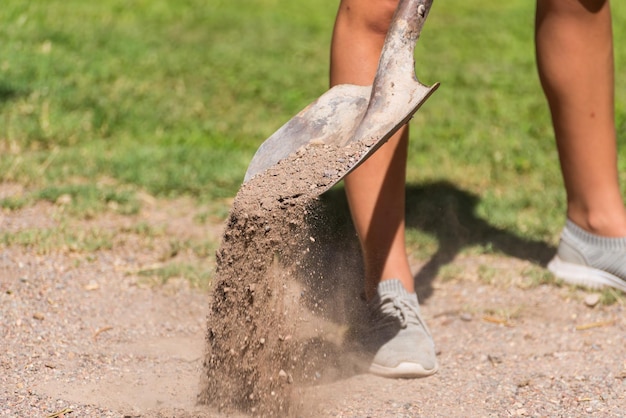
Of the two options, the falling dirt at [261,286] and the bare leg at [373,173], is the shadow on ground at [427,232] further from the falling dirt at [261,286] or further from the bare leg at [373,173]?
the falling dirt at [261,286]

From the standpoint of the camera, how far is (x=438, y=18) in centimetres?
727

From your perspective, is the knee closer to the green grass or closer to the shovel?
the shovel

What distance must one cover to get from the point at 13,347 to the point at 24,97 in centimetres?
236

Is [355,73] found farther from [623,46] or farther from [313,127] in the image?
[623,46]

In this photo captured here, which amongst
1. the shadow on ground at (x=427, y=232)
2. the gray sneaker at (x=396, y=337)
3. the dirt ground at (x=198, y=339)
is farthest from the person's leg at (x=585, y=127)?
the gray sneaker at (x=396, y=337)

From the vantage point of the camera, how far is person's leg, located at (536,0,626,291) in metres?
A: 2.91

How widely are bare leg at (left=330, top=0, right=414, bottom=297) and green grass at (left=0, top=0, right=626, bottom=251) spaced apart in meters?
0.84

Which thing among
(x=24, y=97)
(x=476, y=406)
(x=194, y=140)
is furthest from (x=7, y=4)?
(x=476, y=406)

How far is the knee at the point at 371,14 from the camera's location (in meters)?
2.48

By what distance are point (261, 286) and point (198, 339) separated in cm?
55

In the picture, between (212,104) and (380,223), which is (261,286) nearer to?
(380,223)

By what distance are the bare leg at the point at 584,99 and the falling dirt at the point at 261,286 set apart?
41.1 inches

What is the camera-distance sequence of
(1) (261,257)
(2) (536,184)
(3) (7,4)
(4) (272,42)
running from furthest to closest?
(4) (272,42)
(3) (7,4)
(2) (536,184)
(1) (261,257)

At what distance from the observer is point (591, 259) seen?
3068mm
